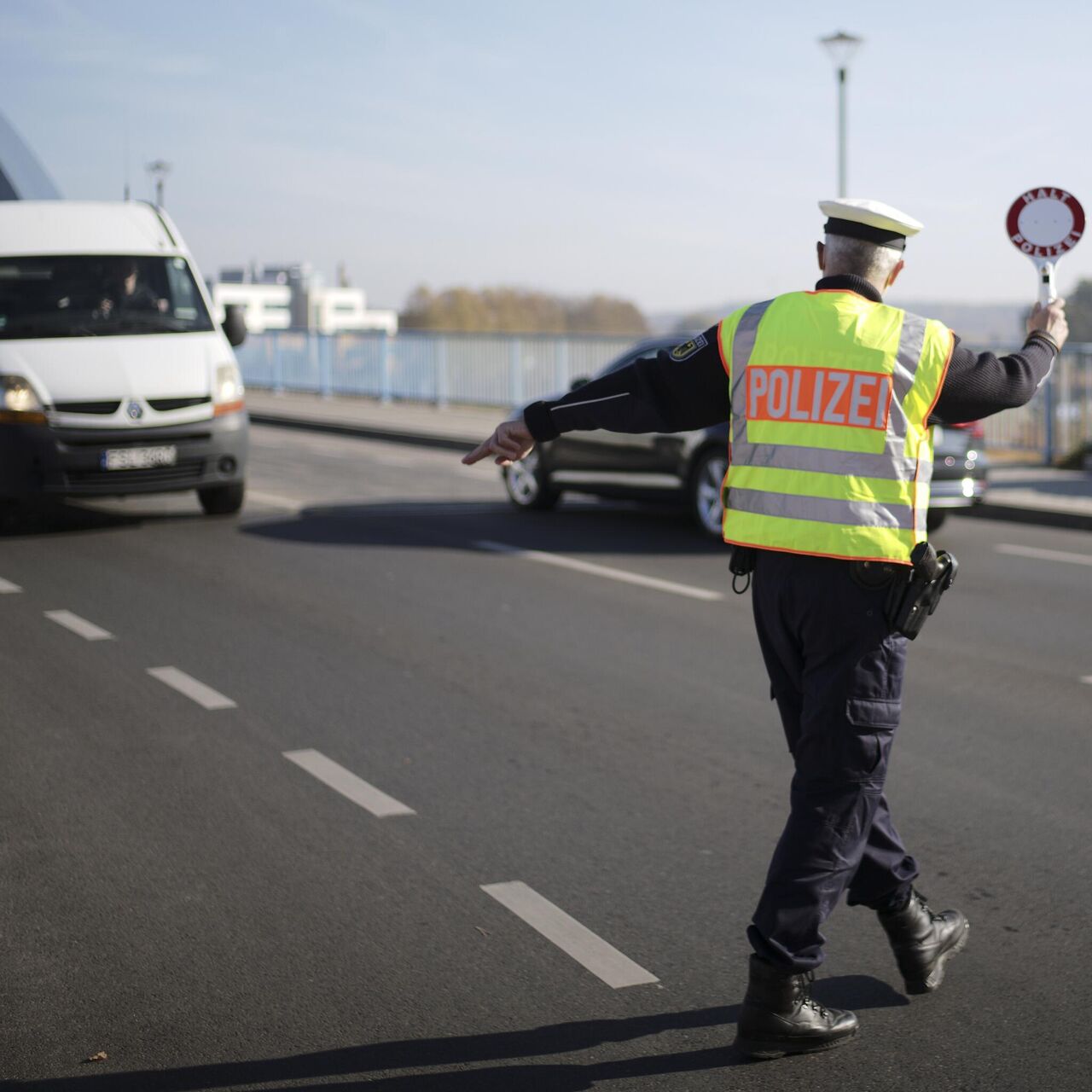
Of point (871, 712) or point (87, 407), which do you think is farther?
point (87, 407)

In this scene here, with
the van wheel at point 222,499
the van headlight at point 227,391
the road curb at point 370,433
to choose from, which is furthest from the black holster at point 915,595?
the road curb at point 370,433

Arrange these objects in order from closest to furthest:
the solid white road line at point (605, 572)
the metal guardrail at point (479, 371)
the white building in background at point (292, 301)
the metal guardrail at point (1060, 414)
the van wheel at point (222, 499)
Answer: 1. the solid white road line at point (605, 572)
2. the van wheel at point (222, 499)
3. the metal guardrail at point (1060, 414)
4. the metal guardrail at point (479, 371)
5. the white building in background at point (292, 301)

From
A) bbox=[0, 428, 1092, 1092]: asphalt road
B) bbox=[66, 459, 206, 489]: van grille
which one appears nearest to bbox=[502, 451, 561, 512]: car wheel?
bbox=[66, 459, 206, 489]: van grille

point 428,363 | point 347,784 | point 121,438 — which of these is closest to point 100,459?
point 121,438

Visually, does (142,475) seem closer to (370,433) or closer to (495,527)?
(495,527)

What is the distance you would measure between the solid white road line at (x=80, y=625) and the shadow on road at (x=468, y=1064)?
4918 millimetres

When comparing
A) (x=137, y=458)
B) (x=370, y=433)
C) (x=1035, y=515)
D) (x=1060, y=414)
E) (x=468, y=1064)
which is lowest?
(x=468, y=1064)

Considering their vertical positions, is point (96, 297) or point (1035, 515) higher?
point (96, 297)

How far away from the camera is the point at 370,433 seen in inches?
927

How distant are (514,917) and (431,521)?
29.2 feet

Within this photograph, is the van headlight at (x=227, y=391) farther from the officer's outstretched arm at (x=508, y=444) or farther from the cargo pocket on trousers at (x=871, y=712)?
the cargo pocket on trousers at (x=871, y=712)

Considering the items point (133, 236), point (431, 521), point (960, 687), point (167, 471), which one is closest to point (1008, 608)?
point (960, 687)

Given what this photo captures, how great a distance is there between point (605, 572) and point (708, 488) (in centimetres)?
208

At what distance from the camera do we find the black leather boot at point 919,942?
12.6ft
